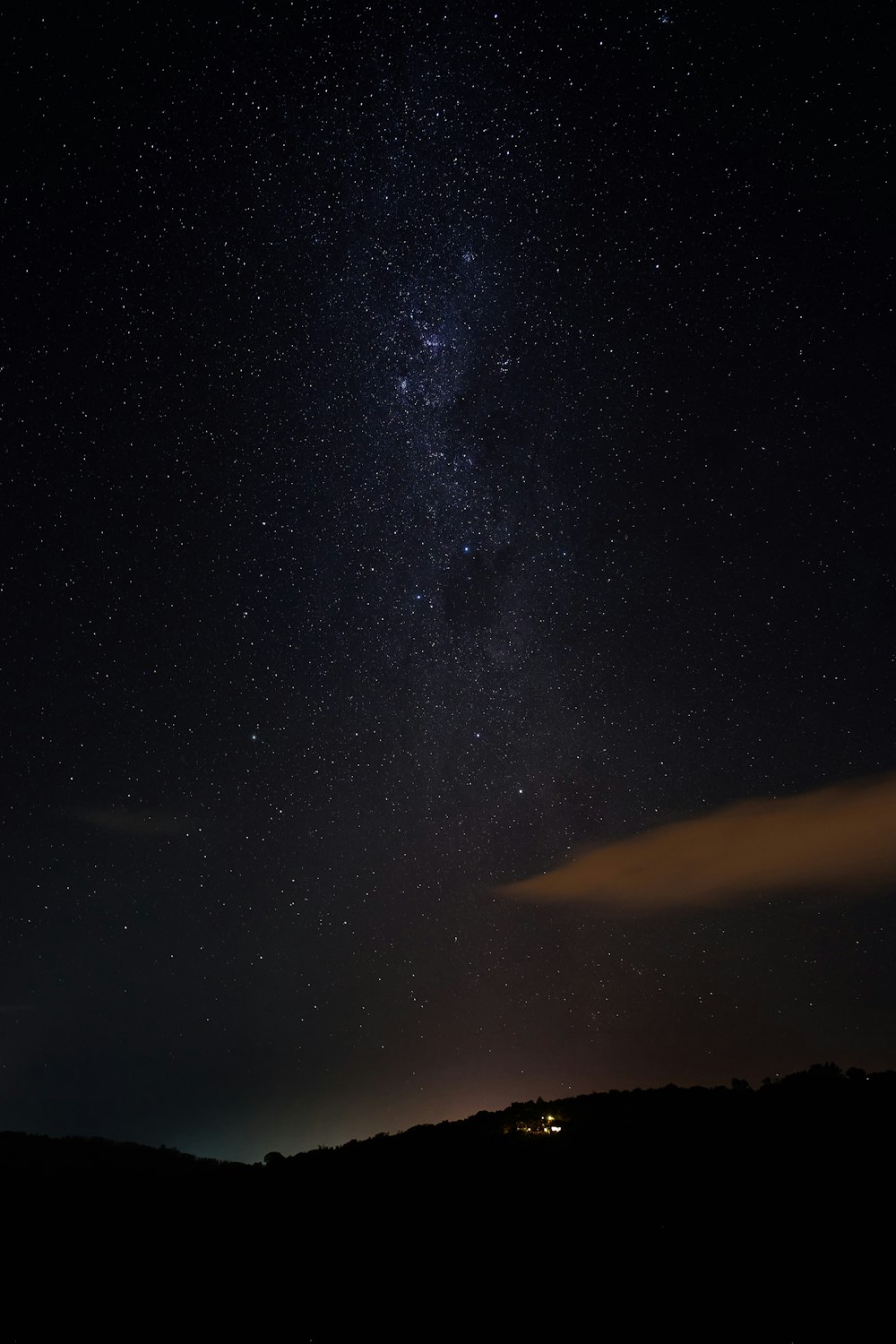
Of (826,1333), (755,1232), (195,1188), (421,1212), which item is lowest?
(826,1333)

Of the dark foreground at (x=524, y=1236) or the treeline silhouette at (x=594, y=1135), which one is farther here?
the treeline silhouette at (x=594, y=1135)

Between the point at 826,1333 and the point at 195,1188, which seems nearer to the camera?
the point at 826,1333

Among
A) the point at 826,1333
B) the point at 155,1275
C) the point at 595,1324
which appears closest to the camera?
the point at 826,1333

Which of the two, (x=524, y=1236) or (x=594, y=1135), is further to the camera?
(x=594, y=1135)

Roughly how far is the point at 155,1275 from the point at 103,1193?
3.44 meters

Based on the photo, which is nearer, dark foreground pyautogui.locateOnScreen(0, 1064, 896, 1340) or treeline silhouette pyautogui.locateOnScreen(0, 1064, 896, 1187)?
dark foreground pyautogui.locateOnScreen(0, 1064, 896, 1340)

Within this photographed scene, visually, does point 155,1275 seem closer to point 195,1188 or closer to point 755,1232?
point 195,1188

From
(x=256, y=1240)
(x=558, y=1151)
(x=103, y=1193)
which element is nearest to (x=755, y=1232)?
(x=558, y=1151)

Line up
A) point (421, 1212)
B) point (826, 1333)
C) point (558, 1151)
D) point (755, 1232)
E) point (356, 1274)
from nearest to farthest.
Answer: point (826, 1333)
point (755, 1232)
point (356, 1274)
point (421, 1212)
point (558, 1151)

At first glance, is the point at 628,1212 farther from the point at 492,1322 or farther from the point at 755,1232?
the point at 492,1322

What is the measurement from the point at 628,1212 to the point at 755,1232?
4.41 ft

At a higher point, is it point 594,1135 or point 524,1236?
point 594,1135

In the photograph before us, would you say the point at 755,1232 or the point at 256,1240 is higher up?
the point at 256,1240

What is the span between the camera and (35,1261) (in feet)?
30.2
